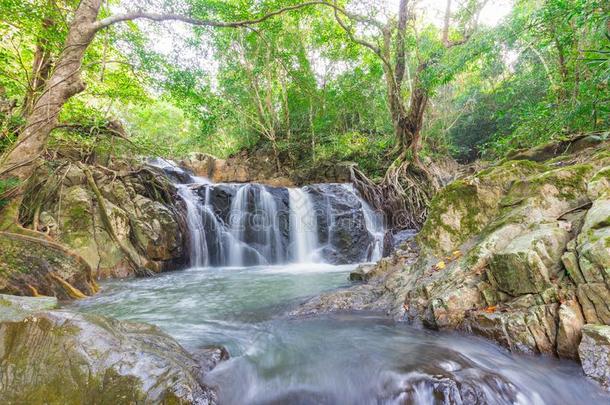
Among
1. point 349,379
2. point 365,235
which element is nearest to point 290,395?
point 349,379

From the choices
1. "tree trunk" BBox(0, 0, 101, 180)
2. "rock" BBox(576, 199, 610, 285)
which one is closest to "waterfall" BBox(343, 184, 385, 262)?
"rock" BBox(576, 199, 610, 285)

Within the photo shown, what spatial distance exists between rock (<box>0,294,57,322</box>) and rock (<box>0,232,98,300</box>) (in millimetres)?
2440

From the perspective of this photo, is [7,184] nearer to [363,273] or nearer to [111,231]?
[111,231]

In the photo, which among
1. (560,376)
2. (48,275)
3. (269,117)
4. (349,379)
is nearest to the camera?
(560,376)

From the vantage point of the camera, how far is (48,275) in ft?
14.8

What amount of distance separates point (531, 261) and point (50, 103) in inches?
250

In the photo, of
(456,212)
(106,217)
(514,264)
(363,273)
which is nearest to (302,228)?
(363,273)

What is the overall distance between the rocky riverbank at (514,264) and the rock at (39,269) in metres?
3.61

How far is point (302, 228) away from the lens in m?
9.80

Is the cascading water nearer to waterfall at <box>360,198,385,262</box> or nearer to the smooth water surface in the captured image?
waterfall at <box>360,198,385,262</box>

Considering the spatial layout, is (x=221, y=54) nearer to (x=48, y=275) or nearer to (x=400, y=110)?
(x=400, y=110)

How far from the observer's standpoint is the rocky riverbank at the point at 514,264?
2.34 m

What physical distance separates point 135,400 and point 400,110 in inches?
377

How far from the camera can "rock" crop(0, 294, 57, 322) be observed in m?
1.99
